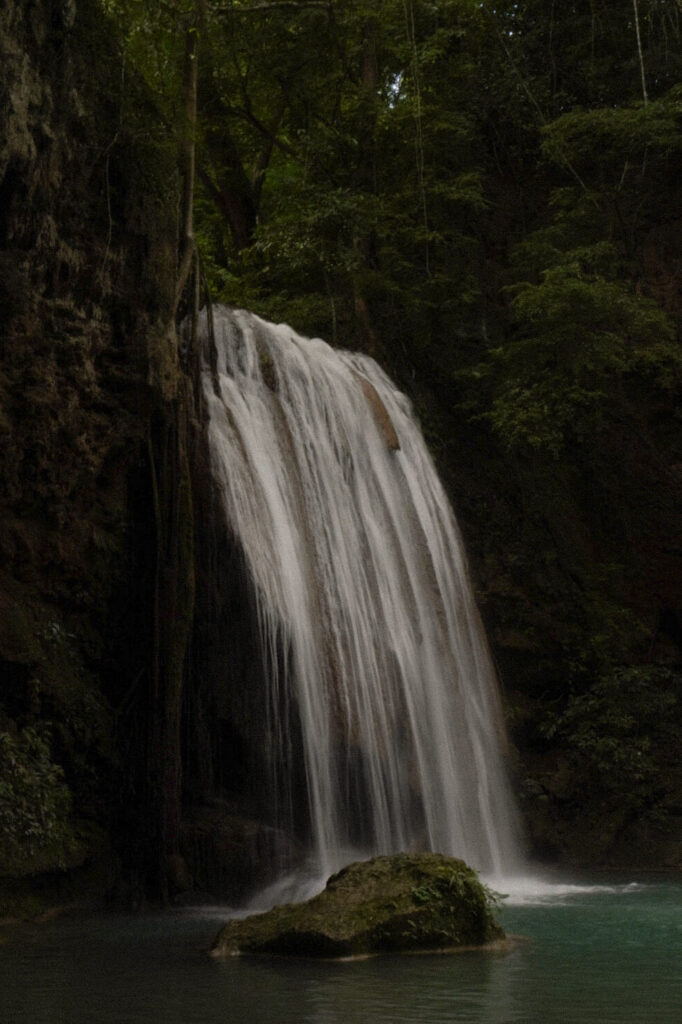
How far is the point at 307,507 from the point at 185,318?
7.70ft

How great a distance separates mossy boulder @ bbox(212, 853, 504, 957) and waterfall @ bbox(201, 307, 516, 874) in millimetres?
3422

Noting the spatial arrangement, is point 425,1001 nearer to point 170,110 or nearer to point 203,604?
point 203,604

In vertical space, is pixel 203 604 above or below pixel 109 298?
below

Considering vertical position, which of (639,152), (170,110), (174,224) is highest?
(639,152)

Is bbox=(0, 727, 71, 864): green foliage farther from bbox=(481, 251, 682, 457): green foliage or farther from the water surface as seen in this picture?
bbox=(481, 251, 682, 457): green foliage

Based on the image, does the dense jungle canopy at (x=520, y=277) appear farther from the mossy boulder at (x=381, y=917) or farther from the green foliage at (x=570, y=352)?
the mossy boulder at (x=381, y=917)

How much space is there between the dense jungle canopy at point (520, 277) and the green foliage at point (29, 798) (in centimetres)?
473

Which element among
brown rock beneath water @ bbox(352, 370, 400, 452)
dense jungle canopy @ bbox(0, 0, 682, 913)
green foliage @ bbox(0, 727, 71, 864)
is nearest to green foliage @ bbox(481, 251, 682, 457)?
dense jungle canopy @ bbox(0, 0, 682, 913)

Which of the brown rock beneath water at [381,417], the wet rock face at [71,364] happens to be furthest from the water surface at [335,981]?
the brown rock beneath water at [381,417]

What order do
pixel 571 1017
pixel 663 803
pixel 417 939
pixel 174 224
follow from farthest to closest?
pixel 663 803
pixel 174 224
pixel 417 939
pixel 571 1017

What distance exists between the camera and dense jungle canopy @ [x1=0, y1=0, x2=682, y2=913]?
14.7 m

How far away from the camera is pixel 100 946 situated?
7391 millimetres

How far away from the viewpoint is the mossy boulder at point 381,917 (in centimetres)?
674

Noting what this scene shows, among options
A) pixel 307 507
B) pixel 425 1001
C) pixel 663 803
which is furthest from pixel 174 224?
pixel 663 803
